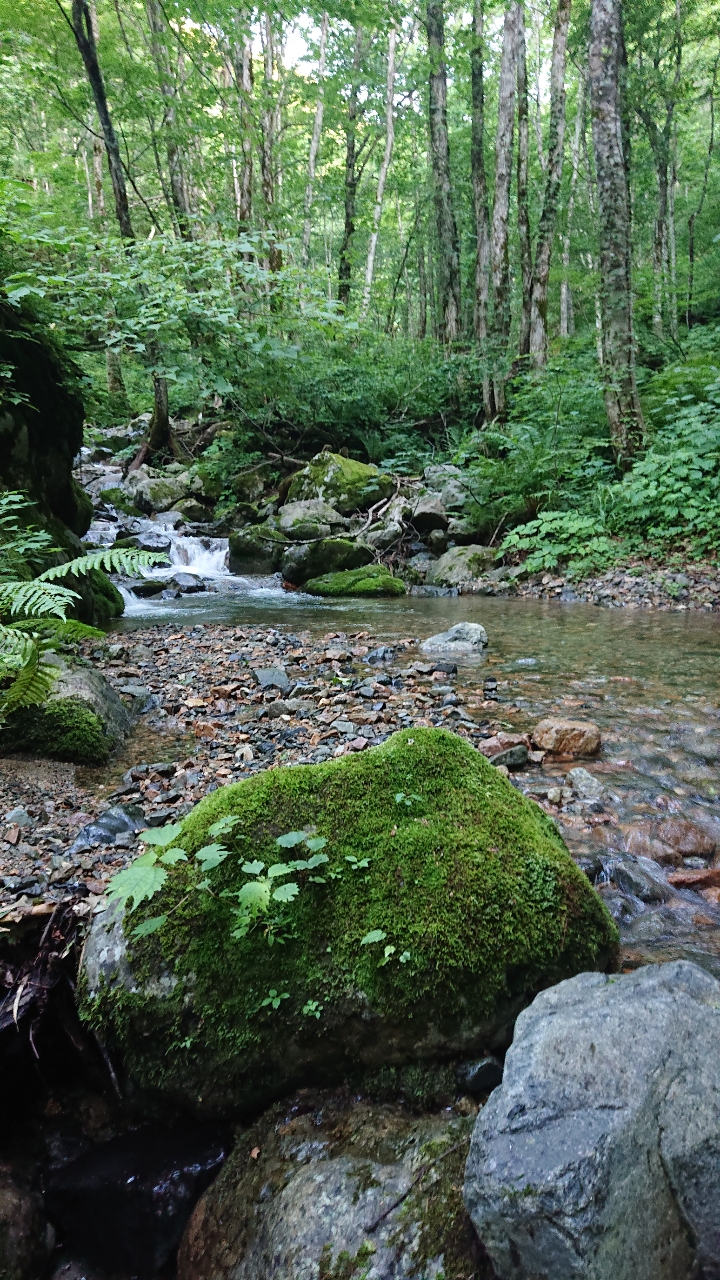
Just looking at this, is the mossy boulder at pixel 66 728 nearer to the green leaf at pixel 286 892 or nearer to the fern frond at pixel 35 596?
the fern frond at pixel 35 596

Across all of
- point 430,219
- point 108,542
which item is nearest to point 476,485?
point 108,542

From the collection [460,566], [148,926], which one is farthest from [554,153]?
[148,926]

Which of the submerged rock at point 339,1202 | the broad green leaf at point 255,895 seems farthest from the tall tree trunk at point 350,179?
the submerged rock at point 339,1202

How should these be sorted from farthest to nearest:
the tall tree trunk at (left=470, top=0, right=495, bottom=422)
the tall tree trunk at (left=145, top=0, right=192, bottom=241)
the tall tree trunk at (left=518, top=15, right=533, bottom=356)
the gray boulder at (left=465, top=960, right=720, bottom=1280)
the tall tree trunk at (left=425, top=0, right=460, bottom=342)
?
the tall tree trunk at (left=470, top=0, right=495, bottom=422) → the tall tree trunk at (left=425, top=0, right=460, bottom=342) → the tall tree trunk at (left=518, top=15, right=533, bottom=356) → the tall tree trunk at (left=145, top=0, right=192, bottom=241) → the gray boulder at (left=465, top=960, right=720, bottom=1280)

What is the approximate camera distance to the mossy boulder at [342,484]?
15.3 meters

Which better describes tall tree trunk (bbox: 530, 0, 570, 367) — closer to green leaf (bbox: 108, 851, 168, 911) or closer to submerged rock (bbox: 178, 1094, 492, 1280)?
green leaf (bbox: 108, 851, 168, 911)

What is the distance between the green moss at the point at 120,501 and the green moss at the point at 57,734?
13.1 metres

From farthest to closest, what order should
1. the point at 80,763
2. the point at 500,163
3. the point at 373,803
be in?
the point at 500,163 < the point at 80,763 < the point at 373,803

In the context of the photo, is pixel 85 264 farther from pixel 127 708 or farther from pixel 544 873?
pixel 544 873

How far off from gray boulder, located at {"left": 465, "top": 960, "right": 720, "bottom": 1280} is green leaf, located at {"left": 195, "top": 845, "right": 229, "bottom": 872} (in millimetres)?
1009

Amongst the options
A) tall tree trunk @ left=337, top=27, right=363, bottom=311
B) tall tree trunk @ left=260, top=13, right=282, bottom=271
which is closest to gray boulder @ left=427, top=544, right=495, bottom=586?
tall tree trunk @ left=260, top=13, right=282, bottom=271

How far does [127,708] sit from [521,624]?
5.71m

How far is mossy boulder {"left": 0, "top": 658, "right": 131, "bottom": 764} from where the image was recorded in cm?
394

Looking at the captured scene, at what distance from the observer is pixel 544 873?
7.28 feet
